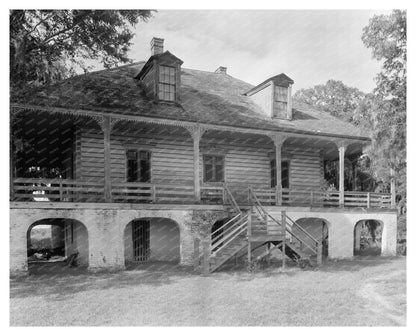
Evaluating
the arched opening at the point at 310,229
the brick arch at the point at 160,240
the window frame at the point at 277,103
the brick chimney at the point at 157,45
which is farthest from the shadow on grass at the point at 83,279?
the brick chimney at the point at 157,45

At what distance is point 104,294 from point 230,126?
9.13 meters

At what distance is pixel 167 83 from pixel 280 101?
5.85m

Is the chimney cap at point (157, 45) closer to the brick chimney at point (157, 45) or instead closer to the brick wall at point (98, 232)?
the brick chimney at point (157, 45)

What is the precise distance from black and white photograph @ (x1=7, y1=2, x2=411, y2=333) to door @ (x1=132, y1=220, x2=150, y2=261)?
63mm

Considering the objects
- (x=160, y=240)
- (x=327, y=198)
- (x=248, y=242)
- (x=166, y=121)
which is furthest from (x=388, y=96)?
(x=160, y=240)

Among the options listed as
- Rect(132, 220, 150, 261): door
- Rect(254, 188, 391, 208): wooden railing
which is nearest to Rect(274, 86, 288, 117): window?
Rect(254, 188, 391, 208): wooden railing

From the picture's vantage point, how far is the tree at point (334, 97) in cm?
3856

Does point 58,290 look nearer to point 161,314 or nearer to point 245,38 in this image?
point 161,314

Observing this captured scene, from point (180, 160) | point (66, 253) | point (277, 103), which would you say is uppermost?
point (277, 103)

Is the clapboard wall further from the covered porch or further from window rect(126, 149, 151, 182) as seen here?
window rect(126, 149, 151, 182)

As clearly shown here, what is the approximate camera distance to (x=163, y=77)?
19.4m

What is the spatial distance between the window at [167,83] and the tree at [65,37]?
193 centimetres

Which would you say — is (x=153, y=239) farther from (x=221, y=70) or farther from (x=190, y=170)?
(x=221, y=70)
